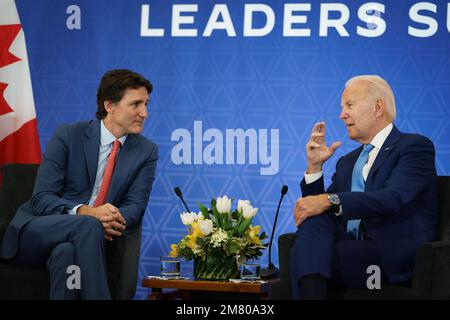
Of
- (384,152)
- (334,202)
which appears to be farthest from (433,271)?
(384,152)

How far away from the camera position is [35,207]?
13.1 ft

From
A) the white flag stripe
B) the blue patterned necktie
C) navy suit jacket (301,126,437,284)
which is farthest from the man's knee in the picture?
the white flag stripe

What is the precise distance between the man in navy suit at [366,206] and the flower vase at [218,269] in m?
0.53

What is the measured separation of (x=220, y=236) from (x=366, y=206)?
→ 0.81 meters

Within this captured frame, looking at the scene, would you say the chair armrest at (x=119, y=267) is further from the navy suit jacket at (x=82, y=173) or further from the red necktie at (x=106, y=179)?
the red necktie at (x=106, y=179)

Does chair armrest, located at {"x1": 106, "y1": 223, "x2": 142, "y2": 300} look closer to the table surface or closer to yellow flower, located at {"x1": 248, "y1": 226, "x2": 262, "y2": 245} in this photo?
the table surface

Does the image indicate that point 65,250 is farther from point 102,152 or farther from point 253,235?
point 253,235

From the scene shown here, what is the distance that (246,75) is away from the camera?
5172mm

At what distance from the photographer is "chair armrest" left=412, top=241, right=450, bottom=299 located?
324 centimetres

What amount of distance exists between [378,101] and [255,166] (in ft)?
4.82

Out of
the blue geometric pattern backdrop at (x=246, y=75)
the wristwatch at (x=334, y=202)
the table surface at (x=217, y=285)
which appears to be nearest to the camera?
the wristwatch at (x=334, y=202)

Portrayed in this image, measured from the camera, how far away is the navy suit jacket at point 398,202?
3404 mm

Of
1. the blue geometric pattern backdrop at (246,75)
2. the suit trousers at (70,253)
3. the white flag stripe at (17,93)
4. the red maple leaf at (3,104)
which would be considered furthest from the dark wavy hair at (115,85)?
the red maple leaf at (3,104)

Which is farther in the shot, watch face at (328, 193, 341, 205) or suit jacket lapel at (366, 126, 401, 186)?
suit jacket lapel at (366, 126, 401, 186)
